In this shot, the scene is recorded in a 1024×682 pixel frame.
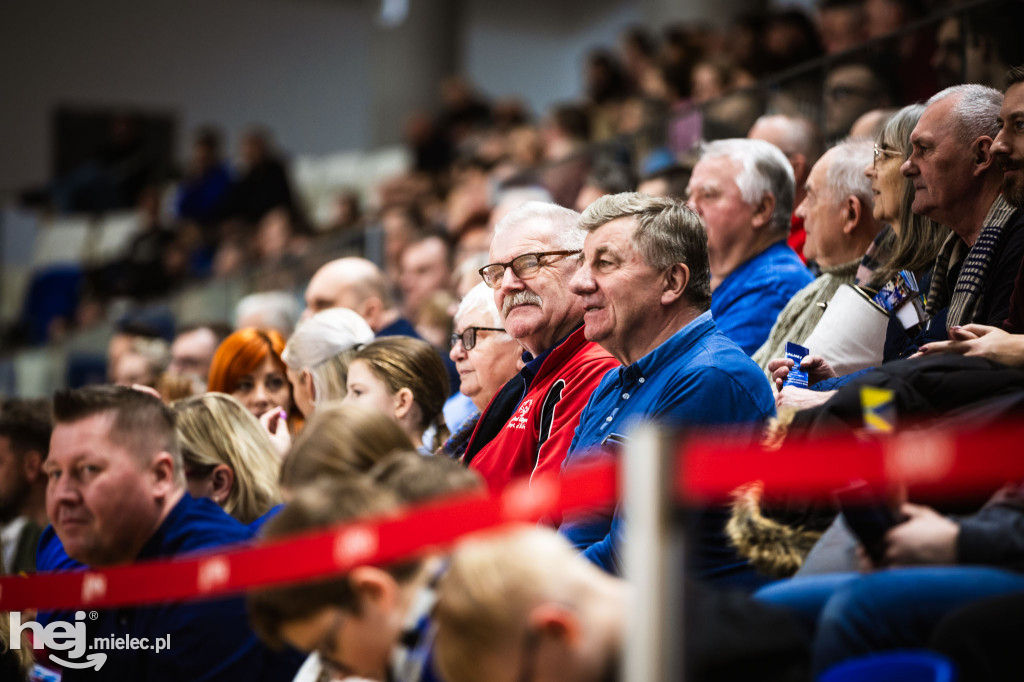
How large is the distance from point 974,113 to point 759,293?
3.29 ft

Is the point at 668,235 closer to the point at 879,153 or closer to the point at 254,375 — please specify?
the point at 879,153

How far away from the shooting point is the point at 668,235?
305cm

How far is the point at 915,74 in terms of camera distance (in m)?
4.44

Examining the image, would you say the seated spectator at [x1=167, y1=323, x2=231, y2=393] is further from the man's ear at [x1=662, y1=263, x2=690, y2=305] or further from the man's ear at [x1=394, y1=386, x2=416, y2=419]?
the man's ear at [x1=662, y1=263, x2=690, y2=305]

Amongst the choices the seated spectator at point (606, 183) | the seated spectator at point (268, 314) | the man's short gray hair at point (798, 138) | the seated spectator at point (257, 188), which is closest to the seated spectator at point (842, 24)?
the seated spectator at point (606, 183)

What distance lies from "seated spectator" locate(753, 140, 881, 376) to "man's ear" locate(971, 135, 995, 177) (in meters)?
0.55

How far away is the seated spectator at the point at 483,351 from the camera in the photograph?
3799 mm

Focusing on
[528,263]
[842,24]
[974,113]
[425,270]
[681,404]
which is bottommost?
[425,270]

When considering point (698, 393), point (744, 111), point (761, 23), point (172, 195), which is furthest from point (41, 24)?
point (698, 393)

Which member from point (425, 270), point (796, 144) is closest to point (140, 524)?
point (796, 144)

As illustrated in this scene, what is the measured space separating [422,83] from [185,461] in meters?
11.3

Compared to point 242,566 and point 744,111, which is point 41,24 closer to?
point 744,111

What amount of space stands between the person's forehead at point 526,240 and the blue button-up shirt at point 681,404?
0.64 m

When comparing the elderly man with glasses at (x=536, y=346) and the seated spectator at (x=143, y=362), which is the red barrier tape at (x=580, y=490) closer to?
the elderly man with glasses at (x=536, y=346)
